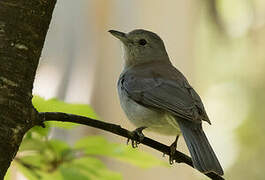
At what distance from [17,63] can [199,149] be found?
129cm

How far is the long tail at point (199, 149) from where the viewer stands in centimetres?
234

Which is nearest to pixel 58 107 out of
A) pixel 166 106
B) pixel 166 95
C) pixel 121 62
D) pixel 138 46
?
pixel 166 106

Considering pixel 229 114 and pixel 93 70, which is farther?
pixel 229 114

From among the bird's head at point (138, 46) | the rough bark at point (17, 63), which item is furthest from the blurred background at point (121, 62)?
the rough bark at point (17, 63)

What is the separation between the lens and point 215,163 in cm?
239

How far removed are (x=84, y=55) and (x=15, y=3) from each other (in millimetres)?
4831

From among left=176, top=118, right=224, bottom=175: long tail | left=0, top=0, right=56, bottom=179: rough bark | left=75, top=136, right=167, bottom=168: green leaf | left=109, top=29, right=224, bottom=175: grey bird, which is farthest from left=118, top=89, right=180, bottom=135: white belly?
left=0, top=0, right=56, bottom=179: rough bark

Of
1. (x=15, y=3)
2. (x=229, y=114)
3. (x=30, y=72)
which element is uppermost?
(x=15, y=3)

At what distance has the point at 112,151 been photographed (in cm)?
185

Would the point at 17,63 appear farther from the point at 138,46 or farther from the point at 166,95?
the point at 138,46

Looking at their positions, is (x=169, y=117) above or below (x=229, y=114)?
above

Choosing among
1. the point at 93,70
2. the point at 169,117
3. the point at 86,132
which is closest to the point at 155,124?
the point at 169,117

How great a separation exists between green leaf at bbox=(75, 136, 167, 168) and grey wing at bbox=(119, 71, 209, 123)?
3.13ft

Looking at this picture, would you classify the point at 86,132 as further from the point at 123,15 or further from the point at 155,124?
the point at 155,124
